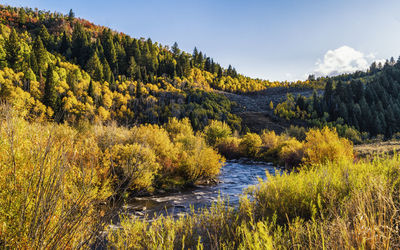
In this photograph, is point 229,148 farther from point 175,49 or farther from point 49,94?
point 175,49

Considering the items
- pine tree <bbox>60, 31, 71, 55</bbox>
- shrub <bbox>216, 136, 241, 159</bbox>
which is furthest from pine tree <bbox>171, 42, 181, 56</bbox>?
shrub <bbox>216, 136, 241, 159</bbox>

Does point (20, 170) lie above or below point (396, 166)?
above

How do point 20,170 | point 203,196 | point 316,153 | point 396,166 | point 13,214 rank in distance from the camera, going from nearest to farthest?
point 13,214 → point 20,170 → point 396,166 → point 203,196 → point 316,153

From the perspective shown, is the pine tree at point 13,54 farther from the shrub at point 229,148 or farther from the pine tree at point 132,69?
the shrub at point 229,148

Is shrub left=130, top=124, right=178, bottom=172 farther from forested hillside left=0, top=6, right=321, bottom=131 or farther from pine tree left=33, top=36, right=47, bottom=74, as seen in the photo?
pine tree left=33, top=36, right=47, bottom=74

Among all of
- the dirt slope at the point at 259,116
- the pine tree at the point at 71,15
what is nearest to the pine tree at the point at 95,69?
the dirt slope at the point at 259,116

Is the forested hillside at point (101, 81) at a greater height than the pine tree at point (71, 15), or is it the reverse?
the pine tree at point (71, 15)

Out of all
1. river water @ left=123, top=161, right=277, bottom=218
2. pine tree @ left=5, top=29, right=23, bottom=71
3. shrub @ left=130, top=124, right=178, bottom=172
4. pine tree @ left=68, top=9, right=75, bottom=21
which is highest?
pine tree @ left=68, top=9, right=75, bottom=21

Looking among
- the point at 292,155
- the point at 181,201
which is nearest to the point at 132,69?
the point at 292,155

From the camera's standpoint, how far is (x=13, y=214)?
2990 mm

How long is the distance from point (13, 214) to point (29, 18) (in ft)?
581

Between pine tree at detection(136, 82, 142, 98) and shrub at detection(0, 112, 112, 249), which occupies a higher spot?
pine tree at detection(136, 82, 142, 98)

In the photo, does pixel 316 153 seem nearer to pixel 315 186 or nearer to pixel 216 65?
pixel 315 186

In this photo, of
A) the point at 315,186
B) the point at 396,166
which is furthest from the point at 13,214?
the point at 396,166
